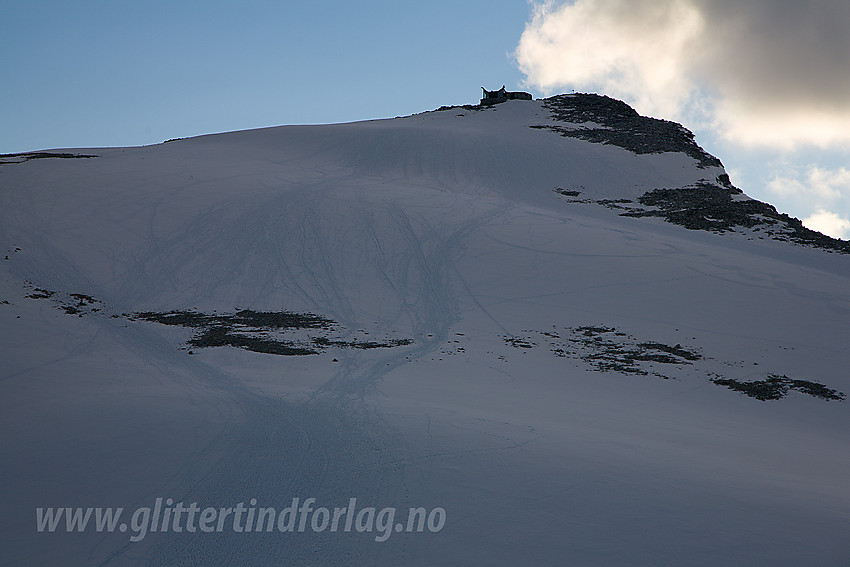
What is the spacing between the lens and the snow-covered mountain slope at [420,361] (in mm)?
5453

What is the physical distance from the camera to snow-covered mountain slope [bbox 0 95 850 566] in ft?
17.9

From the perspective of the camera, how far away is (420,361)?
1243cm

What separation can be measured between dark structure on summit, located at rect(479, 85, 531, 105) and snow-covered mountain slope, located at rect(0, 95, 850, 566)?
2100cm

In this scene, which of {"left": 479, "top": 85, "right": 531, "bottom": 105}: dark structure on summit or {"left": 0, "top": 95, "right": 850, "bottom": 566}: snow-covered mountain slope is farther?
{"left": 479, "top": 85, "right": 531, "bottom": 105}: dark structure on summit

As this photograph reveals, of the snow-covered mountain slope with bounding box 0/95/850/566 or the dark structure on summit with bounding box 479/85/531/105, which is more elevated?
the dark structure on summit with bounding box 479/85/531/105

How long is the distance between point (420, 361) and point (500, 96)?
44116mm

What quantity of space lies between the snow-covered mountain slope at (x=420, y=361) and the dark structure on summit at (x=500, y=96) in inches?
827

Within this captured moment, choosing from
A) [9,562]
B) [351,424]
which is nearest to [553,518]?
[351,424]

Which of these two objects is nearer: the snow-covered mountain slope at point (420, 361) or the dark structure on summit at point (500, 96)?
the snow-covered mountain slope at point (420, 361)

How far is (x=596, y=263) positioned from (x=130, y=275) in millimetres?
14393

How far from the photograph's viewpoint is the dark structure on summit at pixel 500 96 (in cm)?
5013

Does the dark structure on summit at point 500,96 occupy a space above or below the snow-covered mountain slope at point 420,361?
above

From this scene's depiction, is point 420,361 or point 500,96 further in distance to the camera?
point 500,96

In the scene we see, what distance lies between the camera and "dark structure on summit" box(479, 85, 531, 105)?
164 ft
